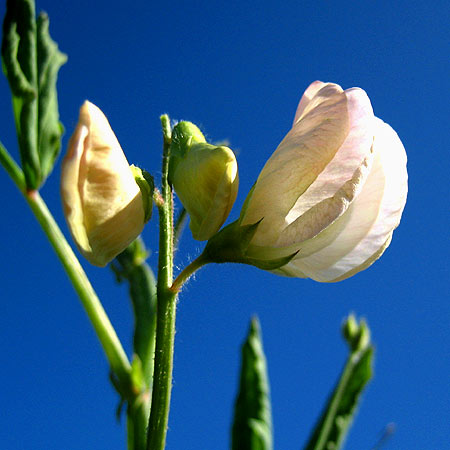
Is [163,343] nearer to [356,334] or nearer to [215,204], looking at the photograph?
[215,204]

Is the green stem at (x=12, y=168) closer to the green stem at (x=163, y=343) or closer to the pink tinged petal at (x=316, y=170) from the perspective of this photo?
the green stem at (x=163, y=343)

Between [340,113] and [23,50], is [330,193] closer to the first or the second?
[340,113]

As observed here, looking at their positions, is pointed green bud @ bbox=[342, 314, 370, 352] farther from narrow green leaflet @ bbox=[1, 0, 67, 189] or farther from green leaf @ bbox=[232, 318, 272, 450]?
narrow green leaflet @ bbox=[1, 0, 67, 189]

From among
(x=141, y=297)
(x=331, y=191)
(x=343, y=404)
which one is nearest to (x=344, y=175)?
(x=331, y=191)

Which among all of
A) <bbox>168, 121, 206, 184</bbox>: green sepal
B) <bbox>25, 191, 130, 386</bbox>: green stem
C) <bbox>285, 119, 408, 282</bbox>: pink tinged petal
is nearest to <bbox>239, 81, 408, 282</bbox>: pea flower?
<bbox>285, 119, 408, 282</bbox>: pink tinged petal


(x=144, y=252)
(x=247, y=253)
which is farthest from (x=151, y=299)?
(x=247, y=253)

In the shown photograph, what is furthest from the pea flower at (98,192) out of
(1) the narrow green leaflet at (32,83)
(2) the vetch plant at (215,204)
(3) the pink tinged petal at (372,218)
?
(3) the pink tinged petal at (372,218)
